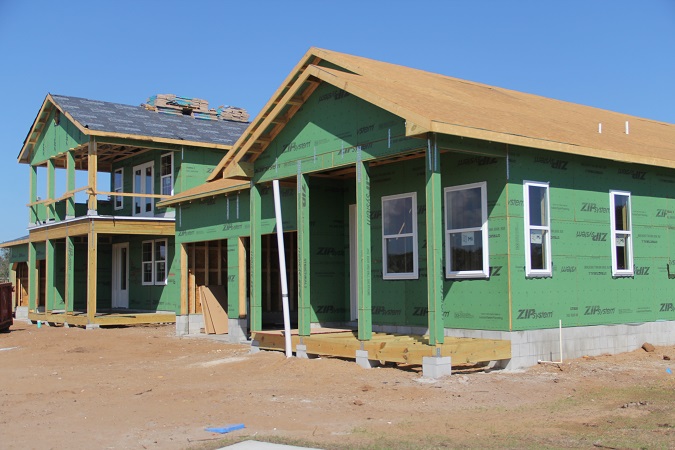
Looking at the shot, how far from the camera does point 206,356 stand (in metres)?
17.2

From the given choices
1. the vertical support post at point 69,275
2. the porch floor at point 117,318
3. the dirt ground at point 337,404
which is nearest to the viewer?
the dirt ground at point 337,404

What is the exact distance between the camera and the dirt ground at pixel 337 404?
8.38 m

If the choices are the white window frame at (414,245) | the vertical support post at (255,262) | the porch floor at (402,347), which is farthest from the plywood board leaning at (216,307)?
the white window frame at (414,245)

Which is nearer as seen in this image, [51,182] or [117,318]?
[117,318]

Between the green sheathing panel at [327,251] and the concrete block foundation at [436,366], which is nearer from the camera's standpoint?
the concrete block foundation at [436,366]

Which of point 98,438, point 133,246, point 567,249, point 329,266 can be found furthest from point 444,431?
point 133,246

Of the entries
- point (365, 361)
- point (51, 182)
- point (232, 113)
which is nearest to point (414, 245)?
point (365, 361)

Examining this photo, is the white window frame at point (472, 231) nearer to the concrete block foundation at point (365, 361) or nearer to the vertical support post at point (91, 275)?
the concrete block foundation at point (365, 361)

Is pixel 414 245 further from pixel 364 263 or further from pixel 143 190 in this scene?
pixel 143 190

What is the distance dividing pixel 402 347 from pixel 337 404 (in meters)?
2.31

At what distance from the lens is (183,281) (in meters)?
21.9

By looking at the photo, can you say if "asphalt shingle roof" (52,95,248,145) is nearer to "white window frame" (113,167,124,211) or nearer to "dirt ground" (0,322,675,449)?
"white window frame" (113,167,124,211)

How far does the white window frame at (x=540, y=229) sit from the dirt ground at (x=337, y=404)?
1.70m

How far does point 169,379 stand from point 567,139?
28.5 ft
